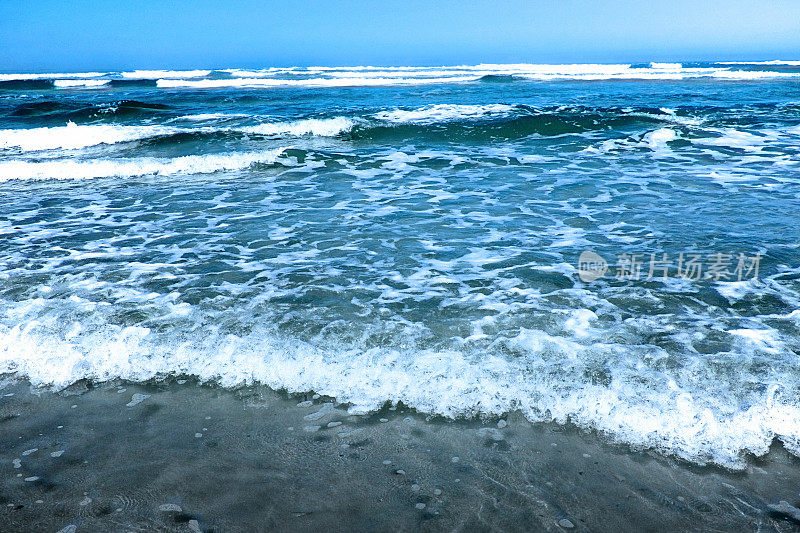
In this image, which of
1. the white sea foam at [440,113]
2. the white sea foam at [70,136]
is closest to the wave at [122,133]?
the white sea foam at [70,136]

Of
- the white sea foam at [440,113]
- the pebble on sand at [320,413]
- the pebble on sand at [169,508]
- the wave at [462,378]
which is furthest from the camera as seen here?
the white sea foam at [440,113]

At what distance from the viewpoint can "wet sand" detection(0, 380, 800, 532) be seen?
7.79ft

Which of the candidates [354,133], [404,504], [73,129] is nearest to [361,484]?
[404,504]

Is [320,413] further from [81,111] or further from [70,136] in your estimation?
[81,111]

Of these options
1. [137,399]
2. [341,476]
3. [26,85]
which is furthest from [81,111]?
[26,85]

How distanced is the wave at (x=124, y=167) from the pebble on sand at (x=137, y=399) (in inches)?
299

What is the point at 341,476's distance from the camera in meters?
2.63

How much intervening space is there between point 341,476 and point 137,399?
142 cm

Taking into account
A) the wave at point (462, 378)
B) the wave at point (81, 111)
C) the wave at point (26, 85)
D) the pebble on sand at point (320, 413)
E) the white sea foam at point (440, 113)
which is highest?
the wave at point (26, 85)

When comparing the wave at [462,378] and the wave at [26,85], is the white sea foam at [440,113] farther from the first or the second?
the wave at [26,85]

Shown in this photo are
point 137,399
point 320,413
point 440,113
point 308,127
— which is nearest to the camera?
point 320,413

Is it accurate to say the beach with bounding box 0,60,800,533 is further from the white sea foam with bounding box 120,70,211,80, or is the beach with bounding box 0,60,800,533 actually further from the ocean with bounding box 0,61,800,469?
the white sea foam with bounding box 120,70,211,80

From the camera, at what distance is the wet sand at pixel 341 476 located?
2.38 metres

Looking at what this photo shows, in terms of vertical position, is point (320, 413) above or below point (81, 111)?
below
